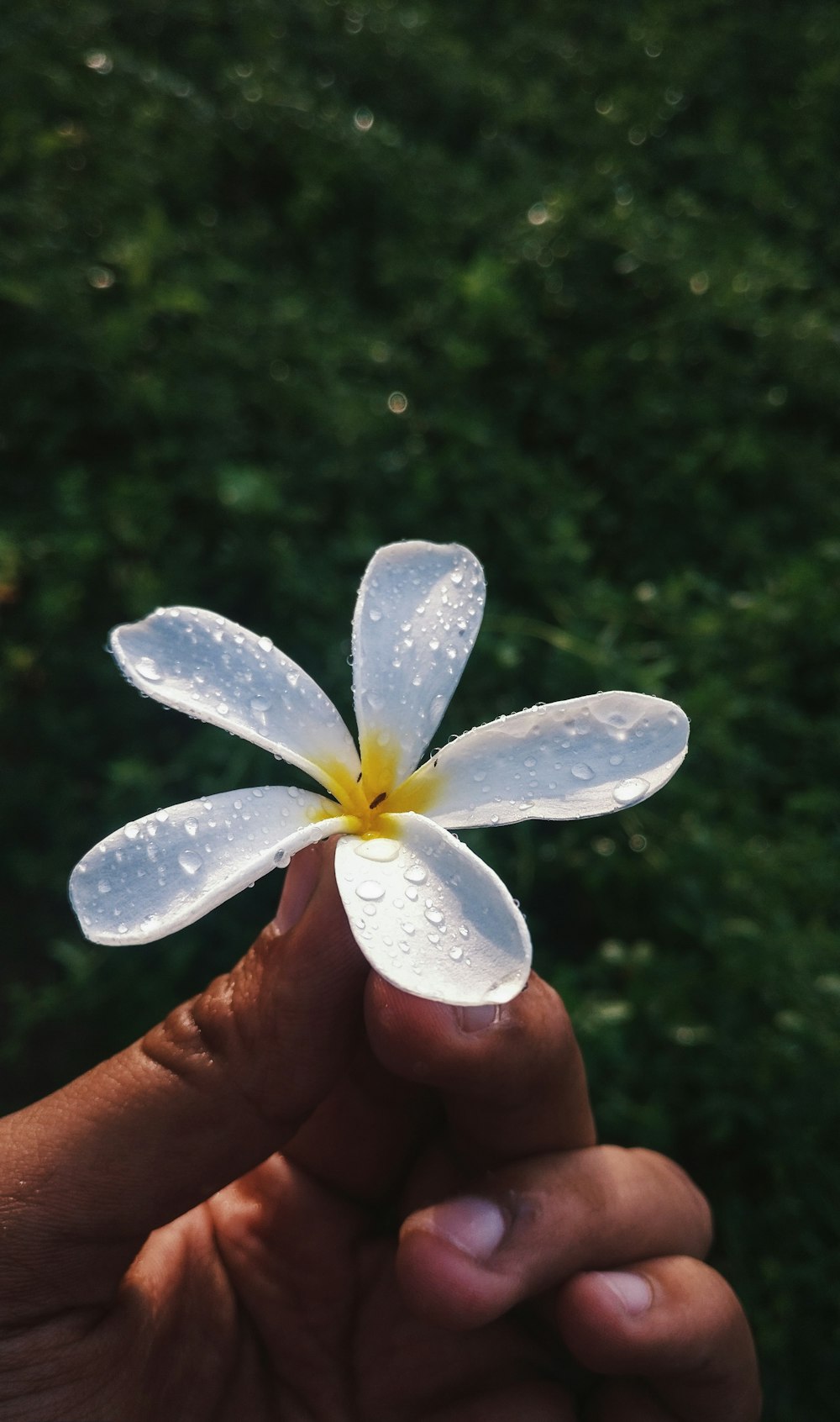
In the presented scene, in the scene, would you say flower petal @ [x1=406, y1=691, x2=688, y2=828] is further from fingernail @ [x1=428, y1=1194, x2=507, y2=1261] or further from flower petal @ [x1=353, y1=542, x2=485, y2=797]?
fingernail @ [x1=428, y1=1194, x2=507, y2=1261]

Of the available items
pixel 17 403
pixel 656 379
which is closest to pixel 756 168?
pixel 656 379

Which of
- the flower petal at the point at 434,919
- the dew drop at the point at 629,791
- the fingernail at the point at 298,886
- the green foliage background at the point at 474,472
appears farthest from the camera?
the green foliage background at the point at 474,472

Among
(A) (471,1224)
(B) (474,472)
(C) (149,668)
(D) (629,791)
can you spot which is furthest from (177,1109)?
(B) (474,472)

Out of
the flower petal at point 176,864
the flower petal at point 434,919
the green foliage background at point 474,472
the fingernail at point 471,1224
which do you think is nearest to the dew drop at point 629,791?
the flower petal at point 434,919

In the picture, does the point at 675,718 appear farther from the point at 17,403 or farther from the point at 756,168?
the point at 756,168

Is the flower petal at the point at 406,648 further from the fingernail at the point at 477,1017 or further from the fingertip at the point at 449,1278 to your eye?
the fingertip at the point at 449,1278

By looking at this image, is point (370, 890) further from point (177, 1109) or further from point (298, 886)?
point (177, 1109)

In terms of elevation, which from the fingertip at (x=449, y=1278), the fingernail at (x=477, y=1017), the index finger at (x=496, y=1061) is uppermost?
the fingernail at (x=477, y=1017)

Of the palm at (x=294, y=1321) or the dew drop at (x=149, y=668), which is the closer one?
the dew drop at (x=149, y=668)
